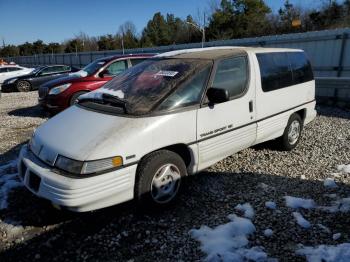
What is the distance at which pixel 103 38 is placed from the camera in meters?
62.0

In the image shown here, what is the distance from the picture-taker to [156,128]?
11.2ft

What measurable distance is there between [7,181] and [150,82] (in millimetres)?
2522

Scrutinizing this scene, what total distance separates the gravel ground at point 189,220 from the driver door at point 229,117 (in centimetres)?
50

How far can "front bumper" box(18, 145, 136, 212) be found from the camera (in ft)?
9.77

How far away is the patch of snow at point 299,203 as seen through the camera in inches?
148

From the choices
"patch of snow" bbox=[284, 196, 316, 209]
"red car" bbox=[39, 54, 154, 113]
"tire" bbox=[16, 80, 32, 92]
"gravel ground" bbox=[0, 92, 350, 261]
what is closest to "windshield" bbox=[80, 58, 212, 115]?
"gravel ground" bbox=[0, 92, 350, 261]

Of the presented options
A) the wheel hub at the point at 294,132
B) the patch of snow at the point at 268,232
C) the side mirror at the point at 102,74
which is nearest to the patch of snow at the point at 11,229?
the patch of snow at the point at 268,232

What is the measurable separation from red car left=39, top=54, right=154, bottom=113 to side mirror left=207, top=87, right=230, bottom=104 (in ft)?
17.2

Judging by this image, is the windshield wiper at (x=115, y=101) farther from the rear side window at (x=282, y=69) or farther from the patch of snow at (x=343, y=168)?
the patch of snow at (x=343, y=168)

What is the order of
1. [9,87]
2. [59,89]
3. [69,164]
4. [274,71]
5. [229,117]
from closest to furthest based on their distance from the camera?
[69,164] < [229,117] < [274,71] < [59,89] < [9,87]

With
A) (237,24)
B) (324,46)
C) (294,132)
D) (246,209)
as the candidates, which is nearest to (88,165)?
(246,209)

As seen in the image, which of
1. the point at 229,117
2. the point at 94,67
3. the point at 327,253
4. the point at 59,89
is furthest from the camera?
the point at 94,67

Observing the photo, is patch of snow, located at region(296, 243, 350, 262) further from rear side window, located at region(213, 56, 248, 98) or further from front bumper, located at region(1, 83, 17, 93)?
front bumper, located at region(1, 83, 17, 93)

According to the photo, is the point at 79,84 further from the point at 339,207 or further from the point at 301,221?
the point at 339,207
